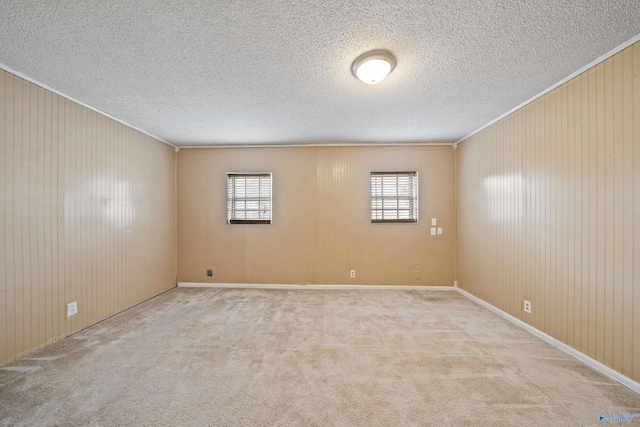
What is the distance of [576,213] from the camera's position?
Result: 2.27m

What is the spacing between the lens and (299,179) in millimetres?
4535

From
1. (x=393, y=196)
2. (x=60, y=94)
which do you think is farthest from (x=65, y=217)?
(x=393, y=196)

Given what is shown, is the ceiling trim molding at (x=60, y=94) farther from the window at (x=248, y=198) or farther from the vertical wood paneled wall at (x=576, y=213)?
the vertical wood paneled wall at (x=576, y=213)

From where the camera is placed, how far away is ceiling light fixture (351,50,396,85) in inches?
76.6

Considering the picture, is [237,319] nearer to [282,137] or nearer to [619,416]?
[282,137]

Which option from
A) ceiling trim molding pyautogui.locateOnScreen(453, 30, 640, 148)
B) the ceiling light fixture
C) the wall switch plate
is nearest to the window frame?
ceiling trim molding pyautogui.locateOnScreen(453, 30, 640, 148)

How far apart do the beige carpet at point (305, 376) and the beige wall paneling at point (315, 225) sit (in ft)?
4.49

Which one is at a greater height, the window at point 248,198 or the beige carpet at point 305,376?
the window at point 248,198

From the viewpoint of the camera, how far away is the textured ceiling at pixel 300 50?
5.10ft

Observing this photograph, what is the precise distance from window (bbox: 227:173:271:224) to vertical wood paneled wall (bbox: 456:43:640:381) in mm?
3735

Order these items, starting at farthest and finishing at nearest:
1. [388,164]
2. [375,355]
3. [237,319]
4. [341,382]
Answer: [388,164]
[237,319]
[375,355]
[341,382]

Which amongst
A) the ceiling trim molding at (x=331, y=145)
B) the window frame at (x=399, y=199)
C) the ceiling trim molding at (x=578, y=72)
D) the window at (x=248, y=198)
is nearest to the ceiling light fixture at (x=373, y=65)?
the ceiling trim molding at (x=578, y=72)

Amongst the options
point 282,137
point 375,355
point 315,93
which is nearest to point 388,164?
point 282,137

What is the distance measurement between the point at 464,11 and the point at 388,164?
2.98m
